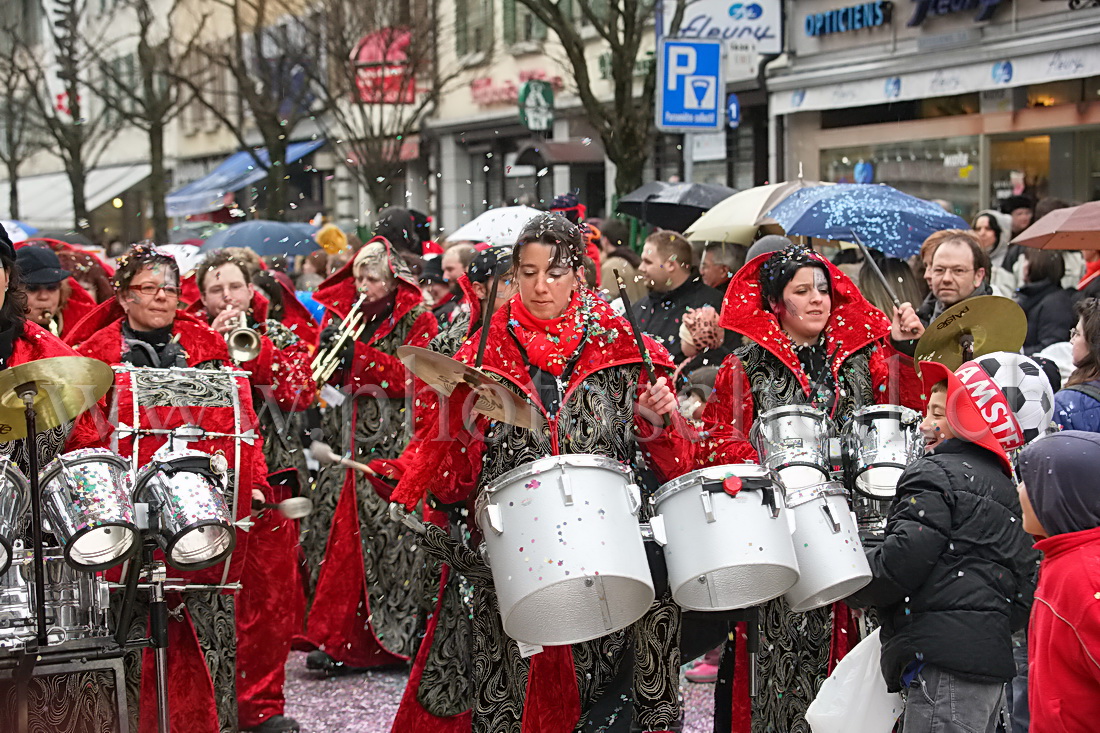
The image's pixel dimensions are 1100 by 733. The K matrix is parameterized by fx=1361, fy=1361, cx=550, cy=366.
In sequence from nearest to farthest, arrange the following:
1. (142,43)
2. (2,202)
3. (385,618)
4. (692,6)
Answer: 1. (385,618)
2. (692,6)
3. (142,43)
4. (2,202)

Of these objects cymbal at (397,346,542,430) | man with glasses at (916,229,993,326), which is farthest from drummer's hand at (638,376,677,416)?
man with glasses at (916,229,993,326)

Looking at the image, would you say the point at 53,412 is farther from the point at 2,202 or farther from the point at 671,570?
the point at 2,202

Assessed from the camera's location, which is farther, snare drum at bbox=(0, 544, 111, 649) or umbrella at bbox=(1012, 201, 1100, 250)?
umbrella at bbox=(1012, 201, 1100, 250)

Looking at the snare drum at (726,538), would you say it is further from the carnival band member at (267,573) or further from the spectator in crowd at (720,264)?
the spectator in crowd at (720,264)

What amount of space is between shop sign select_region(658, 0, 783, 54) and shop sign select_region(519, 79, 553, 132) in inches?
61.7

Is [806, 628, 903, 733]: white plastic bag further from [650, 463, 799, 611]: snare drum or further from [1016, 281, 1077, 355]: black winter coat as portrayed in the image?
[1016, 281, 1077, 355]: black winter coat

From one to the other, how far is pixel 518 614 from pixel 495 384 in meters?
0.64

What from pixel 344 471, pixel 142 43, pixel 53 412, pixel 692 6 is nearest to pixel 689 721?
pixel 344 471

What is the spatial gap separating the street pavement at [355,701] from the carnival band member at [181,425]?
A: 1.14 meters

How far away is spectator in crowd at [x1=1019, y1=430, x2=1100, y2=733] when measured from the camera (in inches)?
127

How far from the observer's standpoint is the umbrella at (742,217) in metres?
8.57

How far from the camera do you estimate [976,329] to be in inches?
196

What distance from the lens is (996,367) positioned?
14.8 feet

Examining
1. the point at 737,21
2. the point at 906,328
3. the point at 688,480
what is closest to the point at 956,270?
the point at 906,328
